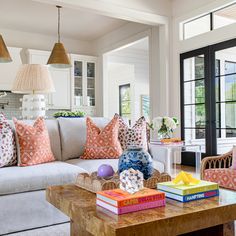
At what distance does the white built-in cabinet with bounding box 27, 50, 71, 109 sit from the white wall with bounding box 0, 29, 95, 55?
0.36 metres

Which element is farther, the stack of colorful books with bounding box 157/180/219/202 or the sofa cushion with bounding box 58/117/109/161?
the sofa cushion with bounding box 58/117/109/161

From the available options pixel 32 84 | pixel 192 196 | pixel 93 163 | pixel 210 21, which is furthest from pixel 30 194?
pixel 210 21

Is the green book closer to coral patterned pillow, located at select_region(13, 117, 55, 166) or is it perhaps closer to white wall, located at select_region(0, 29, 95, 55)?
coral patterned pillow, located at select_region(13, 117, 55, 166)

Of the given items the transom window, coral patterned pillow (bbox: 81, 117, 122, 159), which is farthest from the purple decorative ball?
the transom window

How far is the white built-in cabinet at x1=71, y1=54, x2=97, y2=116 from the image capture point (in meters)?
7.21

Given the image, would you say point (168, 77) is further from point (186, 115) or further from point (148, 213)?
point (148, 213)

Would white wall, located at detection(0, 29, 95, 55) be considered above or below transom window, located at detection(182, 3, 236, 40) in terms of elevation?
above

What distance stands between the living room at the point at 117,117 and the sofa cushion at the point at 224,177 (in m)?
0.01

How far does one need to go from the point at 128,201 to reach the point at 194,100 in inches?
163

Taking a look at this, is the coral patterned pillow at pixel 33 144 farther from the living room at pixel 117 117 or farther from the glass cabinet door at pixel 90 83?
the glass cabinet door at pixel 90 83

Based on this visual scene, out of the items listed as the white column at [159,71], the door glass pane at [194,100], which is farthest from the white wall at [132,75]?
the door glass pane at [194,100]

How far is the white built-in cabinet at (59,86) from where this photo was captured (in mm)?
6754

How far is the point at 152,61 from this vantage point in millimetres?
5871

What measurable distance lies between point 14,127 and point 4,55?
4.34 feet
